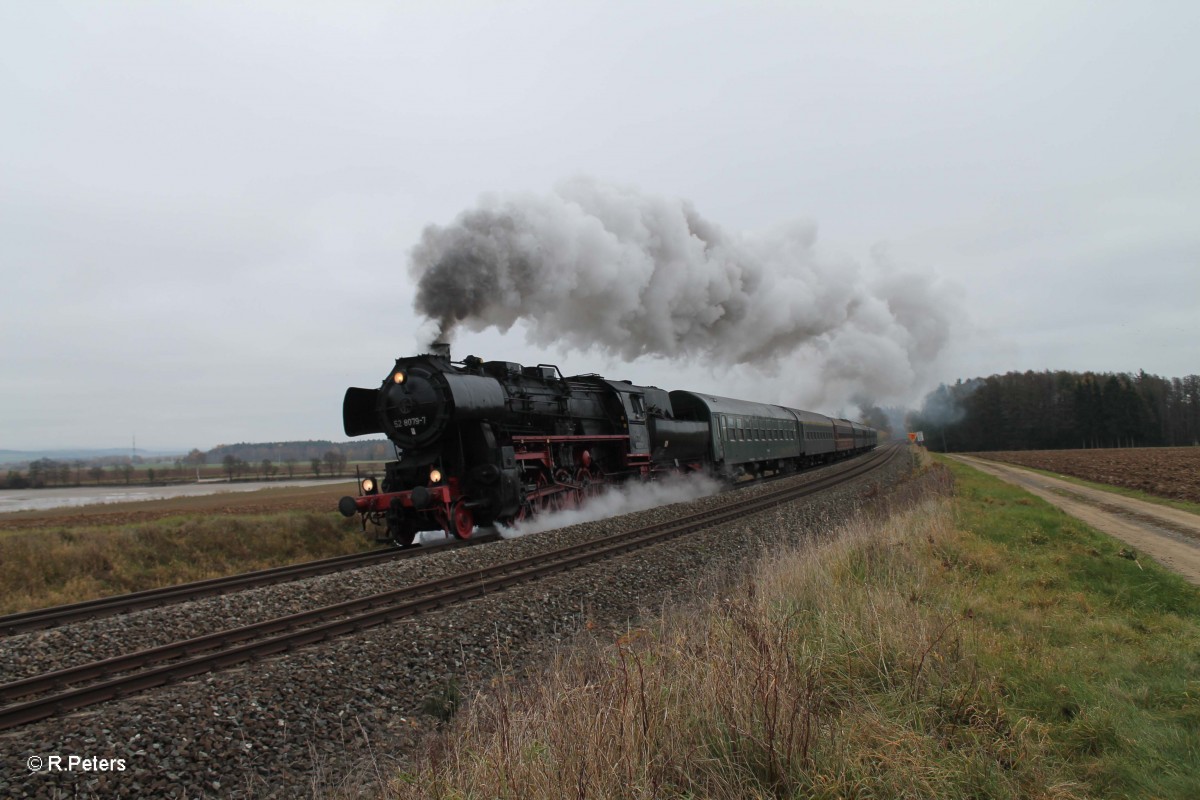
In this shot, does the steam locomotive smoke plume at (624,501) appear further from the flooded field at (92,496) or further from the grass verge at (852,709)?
the flooded field at (92,496)

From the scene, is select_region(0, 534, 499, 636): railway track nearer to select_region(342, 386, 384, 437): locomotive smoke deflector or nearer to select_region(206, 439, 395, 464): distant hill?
select_region(342, 386, 384, 437): locomotive smoke deflector

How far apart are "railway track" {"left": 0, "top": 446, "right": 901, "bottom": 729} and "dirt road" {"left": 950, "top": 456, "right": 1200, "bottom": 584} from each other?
27.2ft

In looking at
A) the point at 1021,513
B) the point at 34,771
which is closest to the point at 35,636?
the point at 34,771

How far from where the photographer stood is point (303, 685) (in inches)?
203

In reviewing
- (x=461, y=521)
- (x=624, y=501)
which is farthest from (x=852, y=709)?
(x=624, y=501)

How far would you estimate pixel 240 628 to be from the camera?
259 inches

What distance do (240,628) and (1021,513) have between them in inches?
539

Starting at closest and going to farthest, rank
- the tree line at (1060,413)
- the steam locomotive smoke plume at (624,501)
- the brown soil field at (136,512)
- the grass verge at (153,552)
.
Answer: the grass verge at (153,552)
the steam locomotive smoke plume at (624,501)
the brown soil field at (136,512)
the tree line at (1060,413)

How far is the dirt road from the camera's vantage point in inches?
390

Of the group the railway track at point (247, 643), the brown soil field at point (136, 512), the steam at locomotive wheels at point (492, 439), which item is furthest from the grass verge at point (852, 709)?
the brown soil field at point (136, 512)

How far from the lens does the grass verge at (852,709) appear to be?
2922 millimetres

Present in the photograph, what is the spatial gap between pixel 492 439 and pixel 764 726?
994cm

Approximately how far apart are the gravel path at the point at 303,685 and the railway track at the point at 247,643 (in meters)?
0.24

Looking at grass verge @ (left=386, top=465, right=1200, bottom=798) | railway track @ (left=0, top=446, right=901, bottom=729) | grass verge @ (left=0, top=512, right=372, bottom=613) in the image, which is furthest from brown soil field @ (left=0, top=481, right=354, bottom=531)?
grass verge @ (left=386, top=465, right=1200, bottom=798)
